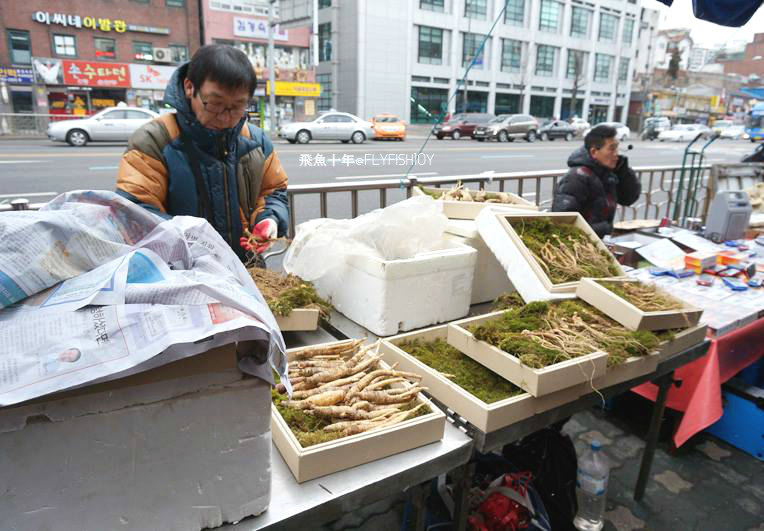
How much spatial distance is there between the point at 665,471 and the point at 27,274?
323 centimetres

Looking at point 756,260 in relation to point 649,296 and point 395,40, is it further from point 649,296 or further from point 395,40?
point 395,40

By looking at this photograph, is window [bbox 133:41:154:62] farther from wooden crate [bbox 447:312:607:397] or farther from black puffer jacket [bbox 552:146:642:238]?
wooden crate [bbox 447:312:607:397]

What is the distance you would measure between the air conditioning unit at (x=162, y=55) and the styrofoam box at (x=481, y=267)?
29915mm

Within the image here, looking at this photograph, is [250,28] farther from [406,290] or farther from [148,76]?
[406,290]

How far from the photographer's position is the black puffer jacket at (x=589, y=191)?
3.66 meters

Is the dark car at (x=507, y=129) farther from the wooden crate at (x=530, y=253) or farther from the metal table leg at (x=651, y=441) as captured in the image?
the metal table leg at (x=651, y=441)

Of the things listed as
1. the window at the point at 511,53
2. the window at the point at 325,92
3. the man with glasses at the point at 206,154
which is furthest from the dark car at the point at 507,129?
the man with glasses at the point at 206,154

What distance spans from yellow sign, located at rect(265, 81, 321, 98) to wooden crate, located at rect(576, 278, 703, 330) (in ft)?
95.6

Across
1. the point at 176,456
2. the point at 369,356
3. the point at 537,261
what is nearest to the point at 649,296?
the point at 537,261

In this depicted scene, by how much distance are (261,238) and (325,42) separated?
2981 centimetres

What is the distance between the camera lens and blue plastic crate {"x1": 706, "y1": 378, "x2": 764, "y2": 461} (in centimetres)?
286

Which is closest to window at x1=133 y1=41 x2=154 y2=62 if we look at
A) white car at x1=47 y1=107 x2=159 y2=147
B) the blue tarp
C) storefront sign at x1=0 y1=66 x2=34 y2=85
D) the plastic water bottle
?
storefront sign at x1=0 y1=66 x2=34 y2=85

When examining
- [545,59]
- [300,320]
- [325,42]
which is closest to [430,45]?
[325,42]

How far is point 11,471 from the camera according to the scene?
0.85 meters
